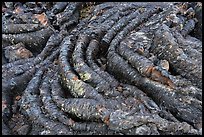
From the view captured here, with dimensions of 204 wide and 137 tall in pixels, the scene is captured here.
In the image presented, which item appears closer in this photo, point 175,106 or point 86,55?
point 175,106

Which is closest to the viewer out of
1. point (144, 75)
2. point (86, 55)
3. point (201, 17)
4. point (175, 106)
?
point (175, 106)

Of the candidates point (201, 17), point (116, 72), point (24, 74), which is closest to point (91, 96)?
point (116, 72)

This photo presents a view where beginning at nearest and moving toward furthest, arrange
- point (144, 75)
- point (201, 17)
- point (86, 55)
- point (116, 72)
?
point (144, 75), point (116, 72), point (86, 55), point (201, 17)

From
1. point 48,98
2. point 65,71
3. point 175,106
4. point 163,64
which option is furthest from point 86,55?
point 175,106

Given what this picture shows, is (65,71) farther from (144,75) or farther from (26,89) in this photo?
(144,75)

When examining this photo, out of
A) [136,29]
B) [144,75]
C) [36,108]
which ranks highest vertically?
[136,29]

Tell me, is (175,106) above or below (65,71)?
below

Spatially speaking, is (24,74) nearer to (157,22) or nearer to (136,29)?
(136,29)
